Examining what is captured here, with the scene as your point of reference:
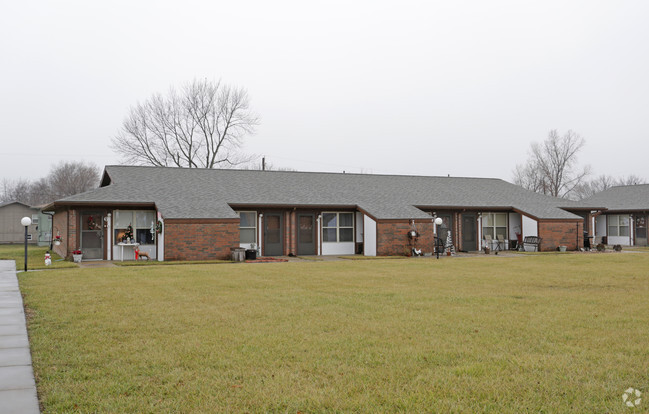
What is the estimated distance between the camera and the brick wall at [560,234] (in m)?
25.7

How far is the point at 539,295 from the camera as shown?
9695mm

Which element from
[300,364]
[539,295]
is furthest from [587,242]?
[300,364]

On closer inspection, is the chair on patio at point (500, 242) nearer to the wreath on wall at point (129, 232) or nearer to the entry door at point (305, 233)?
the entry door at point (305, 233)

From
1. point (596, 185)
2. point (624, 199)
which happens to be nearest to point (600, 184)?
point (596, 185)

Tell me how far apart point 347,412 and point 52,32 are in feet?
70.8

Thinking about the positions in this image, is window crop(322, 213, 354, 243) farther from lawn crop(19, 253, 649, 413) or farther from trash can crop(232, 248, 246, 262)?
lawn crop(19, 253, 649, 413)

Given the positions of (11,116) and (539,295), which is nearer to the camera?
(539,295)

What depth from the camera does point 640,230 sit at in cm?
3291

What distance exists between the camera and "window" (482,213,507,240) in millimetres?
27000

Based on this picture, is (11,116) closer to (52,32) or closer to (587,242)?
(52,32)

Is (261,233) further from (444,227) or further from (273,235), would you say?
(444,227)

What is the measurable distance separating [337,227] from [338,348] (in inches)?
731

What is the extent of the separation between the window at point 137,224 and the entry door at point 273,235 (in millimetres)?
4921

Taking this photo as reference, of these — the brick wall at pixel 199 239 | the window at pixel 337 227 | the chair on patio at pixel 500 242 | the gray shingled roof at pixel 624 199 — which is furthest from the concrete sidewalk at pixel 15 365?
the gray shingled roof at pixel 624 199
